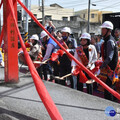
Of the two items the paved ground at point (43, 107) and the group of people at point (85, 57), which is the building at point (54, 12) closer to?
the group of people at point (85, 57)

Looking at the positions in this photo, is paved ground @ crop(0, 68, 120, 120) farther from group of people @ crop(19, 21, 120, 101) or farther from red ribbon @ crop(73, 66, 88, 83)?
group of people @ crop(19, 21, 120, 101)

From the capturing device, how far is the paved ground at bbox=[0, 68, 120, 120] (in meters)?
2.58

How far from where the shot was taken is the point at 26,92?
3.54 meters

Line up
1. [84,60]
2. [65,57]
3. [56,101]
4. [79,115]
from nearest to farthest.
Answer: [79,115] < [56,101] < [84,60] < [65,57]

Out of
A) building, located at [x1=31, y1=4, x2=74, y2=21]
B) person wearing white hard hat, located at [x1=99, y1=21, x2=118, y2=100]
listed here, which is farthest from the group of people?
building, located at [x1=31, y1=4, x2=74, y2=21]

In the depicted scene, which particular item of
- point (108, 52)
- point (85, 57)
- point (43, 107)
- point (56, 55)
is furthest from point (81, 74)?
point (43, 107)

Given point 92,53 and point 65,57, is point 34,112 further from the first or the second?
point 65,57

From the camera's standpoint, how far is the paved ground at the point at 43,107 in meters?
2.58

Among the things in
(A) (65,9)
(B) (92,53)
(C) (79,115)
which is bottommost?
(C) (79,115)

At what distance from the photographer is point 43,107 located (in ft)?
9.34

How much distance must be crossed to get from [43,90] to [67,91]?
1.24 m

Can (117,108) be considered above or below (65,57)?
below

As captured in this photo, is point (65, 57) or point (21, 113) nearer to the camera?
point (21, 113)

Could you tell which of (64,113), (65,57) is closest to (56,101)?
(64,113)
